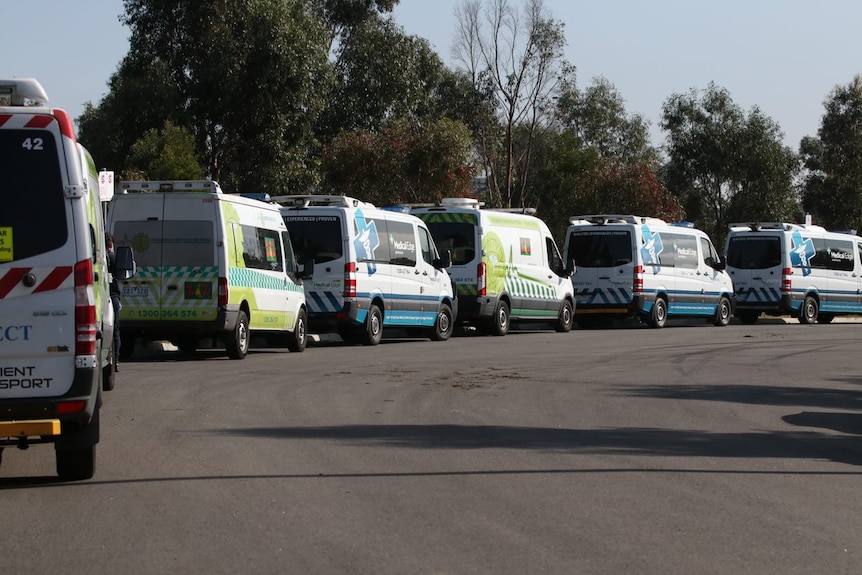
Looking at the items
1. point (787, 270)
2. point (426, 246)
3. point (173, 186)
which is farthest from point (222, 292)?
point (787, 270)

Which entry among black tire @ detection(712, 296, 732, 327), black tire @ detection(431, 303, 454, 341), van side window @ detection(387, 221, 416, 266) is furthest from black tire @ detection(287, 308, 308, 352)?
black tire @ detection(712, 296, 732, 327)

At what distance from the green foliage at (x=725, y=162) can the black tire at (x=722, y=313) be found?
97.5 ft

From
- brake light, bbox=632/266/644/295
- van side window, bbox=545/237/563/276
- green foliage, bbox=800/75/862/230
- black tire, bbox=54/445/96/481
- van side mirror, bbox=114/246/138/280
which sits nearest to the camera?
black tire, bbox=54/445/96/481

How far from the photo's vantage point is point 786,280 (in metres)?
34.0

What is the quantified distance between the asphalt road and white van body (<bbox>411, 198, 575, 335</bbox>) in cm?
890

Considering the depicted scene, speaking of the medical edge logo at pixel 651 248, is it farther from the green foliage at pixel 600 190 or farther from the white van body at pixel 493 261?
the green foliage at pixel 600 190

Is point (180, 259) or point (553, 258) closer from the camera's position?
point (180, 259)

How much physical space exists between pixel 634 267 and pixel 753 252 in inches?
247

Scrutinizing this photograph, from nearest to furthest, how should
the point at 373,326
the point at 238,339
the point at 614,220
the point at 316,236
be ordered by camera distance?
the point at 238,339
the point at 316,236
the point at 373,326
the point at 614,220

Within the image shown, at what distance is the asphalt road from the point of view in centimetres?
662

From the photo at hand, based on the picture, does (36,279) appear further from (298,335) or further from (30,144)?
(298,335)

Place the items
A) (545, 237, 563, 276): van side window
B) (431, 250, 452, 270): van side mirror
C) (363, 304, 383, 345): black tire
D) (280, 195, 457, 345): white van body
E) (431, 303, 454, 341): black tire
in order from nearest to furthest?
(280, 195, 457, 345): white van body → (363, 304, 383, 345): black tire → (431, 250, 452, 270): van side mirror → (431, 303, 454, 341): black tire → (545, 237, 563, 276): van side window

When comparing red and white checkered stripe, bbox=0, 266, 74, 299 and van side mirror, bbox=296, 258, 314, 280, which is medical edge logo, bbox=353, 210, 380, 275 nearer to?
van side mirror, bbox=296, 258, 314, 280

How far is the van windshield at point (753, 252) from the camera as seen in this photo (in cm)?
3425
